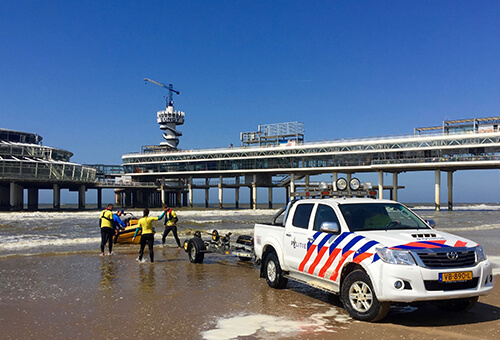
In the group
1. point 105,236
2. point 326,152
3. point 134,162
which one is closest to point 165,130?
point 134,162

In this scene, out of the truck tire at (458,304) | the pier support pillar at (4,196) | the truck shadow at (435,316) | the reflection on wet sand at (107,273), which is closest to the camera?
the truck shadow at (435,316)

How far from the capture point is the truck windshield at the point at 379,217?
753 cm

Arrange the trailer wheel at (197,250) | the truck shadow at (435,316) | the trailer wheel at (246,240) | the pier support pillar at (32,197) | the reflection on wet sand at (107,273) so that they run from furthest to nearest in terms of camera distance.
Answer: the pier support pillar at (32,197) → the trailer wheel at (197,250) → the trailer wheel at (246,240) → the reflection on wet sand at (107,273) → the truck shadow at (435,316)

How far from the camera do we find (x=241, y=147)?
9044 cm

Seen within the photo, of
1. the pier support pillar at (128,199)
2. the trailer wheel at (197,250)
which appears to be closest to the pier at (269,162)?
the pier support pillar at (128,199)

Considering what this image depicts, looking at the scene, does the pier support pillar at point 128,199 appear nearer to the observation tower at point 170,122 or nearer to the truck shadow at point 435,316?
the observation tower at point 170,122

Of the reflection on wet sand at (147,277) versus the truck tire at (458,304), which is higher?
the truck tire at (458,304)

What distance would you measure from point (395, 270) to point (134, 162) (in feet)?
331

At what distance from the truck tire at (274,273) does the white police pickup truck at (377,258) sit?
232 millimetres

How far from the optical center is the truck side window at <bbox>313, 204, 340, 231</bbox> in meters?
7.86

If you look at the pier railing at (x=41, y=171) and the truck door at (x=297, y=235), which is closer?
the truck door at (x=297, y=235)

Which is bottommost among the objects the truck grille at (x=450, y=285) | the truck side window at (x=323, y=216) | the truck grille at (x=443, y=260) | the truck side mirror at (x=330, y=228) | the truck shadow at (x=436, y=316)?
the truck shadow at (x=436, y=316)

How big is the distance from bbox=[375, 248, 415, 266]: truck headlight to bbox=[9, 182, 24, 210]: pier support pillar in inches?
3368

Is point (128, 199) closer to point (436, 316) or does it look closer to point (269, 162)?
point (269, 162)
